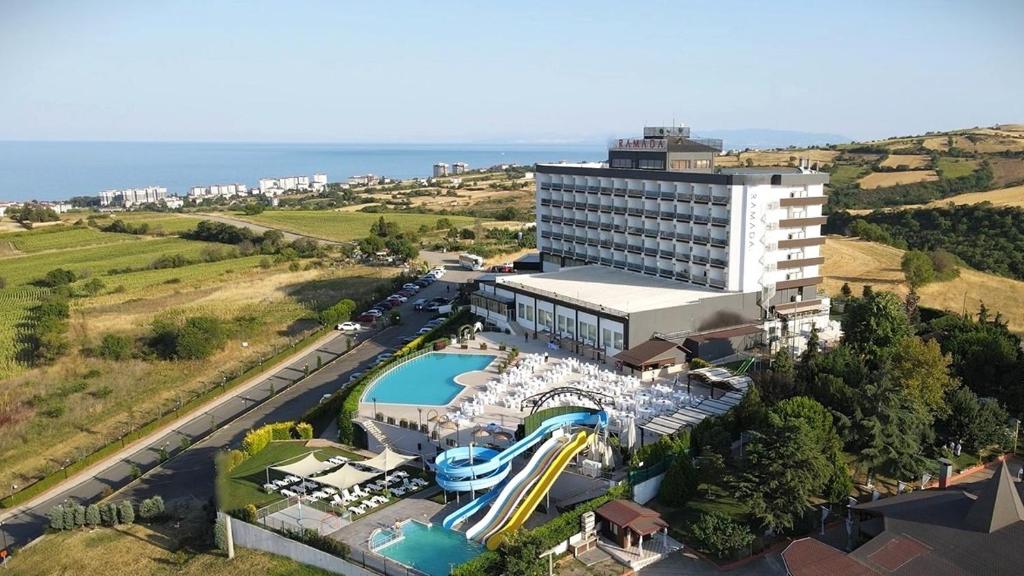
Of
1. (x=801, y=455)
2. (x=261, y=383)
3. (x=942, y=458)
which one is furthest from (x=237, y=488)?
(x=942, y=458)

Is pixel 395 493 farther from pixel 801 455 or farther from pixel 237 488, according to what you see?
pixel 801 455

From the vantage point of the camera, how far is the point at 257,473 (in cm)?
3706

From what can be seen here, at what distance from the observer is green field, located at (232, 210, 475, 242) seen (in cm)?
12812

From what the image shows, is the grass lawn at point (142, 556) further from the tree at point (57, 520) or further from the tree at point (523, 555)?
the tree at point (523, 555)

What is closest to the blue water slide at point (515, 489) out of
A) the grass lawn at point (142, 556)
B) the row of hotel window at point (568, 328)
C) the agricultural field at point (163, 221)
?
the grass lawn at point (142, 556)

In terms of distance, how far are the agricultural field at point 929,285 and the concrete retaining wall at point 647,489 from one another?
50.3m

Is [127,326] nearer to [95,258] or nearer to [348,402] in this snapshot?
[348,402]

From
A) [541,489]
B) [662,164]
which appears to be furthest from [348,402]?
[662,164]

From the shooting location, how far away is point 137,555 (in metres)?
32.5

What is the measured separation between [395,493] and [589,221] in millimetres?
36939

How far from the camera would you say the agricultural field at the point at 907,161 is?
150500mm

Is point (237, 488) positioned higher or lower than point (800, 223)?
lower

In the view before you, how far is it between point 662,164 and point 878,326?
23108 mm

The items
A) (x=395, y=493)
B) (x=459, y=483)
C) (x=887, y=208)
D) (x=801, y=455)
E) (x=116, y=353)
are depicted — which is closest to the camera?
(x=801, y=455)
